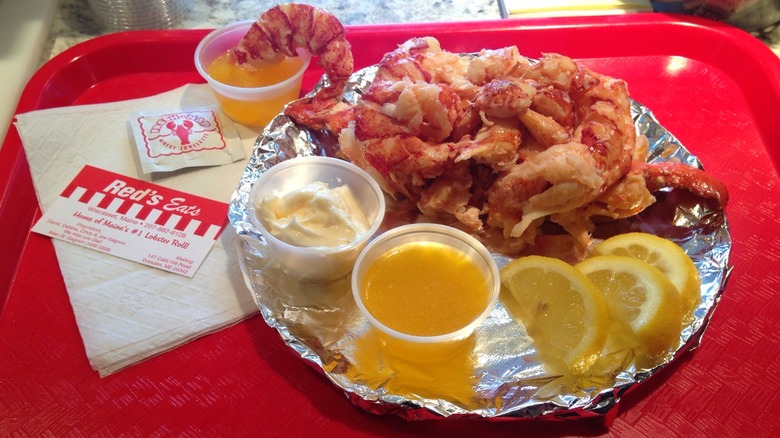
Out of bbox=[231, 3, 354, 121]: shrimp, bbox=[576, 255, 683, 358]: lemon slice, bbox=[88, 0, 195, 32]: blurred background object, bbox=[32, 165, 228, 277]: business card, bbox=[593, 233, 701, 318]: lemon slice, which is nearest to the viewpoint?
bbox=[576, 255, 683, 358]: lemon slice

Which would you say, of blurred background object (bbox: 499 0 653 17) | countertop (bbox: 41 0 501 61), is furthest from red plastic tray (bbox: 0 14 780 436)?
blurred background object (bbox: 499 0 653 17)

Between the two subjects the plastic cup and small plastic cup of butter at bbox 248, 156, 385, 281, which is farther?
the plastic cup

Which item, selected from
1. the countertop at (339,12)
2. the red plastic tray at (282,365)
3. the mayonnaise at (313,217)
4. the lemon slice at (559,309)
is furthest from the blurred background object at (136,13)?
the lemon slice at (559,309)

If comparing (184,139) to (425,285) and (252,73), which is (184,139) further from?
(425,285)

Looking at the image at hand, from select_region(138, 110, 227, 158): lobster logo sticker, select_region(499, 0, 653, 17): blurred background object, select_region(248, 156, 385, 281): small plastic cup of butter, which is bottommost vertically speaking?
select_region(138, 110, 227, 158): lobster logo sticker

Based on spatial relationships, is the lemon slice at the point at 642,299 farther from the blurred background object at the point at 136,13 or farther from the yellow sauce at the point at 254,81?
the blurred background object at the point at 136,13

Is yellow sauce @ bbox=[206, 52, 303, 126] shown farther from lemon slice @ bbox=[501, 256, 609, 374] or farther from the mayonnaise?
lemon slice @ bbox=[501, 256, 609, 374]
